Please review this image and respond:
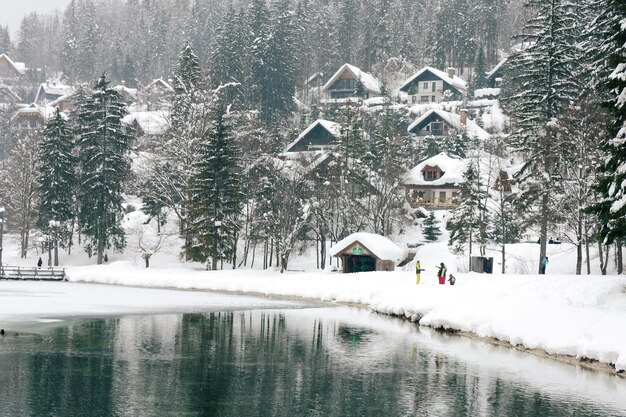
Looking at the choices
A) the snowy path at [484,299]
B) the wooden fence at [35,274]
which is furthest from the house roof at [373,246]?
the wooden fence at [35,274]

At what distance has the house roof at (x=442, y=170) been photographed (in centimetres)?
8294

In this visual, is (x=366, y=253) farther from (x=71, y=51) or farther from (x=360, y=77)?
(x=71, y=51)

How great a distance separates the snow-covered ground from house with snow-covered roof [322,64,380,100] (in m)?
58.8

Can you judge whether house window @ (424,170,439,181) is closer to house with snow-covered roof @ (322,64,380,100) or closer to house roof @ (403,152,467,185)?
house roof @ (403,152,467,185)

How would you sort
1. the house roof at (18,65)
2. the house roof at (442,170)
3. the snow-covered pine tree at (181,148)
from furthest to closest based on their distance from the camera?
the house roof at (18,65), the house roof at (442,170), the snow-covered pine tree at (181,148)

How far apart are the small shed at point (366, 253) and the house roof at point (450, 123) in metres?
44.0

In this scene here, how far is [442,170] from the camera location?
278 ft

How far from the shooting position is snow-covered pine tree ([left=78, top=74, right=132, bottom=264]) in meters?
67.3

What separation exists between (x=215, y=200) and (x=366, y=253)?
13.3 metres

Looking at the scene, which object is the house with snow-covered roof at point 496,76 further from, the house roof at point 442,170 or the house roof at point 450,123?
the house roof at point 442,170

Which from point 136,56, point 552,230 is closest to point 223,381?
point 552,230

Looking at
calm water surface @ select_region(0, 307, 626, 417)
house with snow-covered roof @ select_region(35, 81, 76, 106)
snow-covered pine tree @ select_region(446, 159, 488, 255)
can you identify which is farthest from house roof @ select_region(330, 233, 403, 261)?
house with snow-covered roof @ select_region(35, 81, 76, 106)

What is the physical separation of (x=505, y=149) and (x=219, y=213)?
46808 millimetres

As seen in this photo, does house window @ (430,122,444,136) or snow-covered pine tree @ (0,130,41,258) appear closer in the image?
snow-covered pine tree @ (0,130,41,258)
